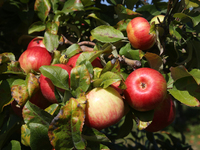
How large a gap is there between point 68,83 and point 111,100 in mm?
165

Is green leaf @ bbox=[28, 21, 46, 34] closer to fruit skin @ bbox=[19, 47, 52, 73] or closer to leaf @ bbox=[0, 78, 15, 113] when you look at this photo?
fruit skin @ bbox=[19, 47, 52, 73]

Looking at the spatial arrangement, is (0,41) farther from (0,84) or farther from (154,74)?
(154,74)

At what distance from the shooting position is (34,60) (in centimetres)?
74

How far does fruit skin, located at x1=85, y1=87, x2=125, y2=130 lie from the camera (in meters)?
0.62

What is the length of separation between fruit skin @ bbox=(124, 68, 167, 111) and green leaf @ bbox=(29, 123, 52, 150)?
1.05ft

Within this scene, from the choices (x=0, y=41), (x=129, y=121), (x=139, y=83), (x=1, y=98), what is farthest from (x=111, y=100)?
(x=0, y=41)

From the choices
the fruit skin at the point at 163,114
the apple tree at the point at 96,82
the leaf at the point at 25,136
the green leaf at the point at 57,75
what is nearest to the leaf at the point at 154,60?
the apple tree at the point at 96,82

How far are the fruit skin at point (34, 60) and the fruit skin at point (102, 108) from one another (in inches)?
10.4

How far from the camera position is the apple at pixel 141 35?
2.38ft

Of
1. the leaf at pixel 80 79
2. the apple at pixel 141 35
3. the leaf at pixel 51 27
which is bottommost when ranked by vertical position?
the leaf at pixel 80 79

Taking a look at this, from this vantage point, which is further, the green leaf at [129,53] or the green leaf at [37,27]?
the green leaf at [37,27]

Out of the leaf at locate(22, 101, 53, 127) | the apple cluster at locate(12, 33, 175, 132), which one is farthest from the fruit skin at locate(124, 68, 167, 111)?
the leaf at locate(22, 101, 53, 127)

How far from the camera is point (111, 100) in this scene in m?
0.63

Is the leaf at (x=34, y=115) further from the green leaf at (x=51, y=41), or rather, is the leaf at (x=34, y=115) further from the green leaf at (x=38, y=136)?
the green leaf at (x=51, y=41)
